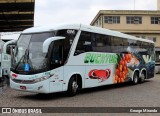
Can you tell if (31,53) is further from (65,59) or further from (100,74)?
(100,74)

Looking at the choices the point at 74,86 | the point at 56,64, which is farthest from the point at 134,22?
the point at 56,64

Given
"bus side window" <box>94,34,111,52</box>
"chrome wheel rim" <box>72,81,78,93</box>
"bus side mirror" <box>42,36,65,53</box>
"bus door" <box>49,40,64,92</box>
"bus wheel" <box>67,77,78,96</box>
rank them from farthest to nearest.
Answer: "bus side window" <box>94,34,111,52</box>
"chrome wheel rim" <box>72,81,78,93</box>
"bus wheel" <box>67,77,78,96</box>
"bus door" <box>49,40,64,92</box>
"bus side mirror" <box>42,36,65,53</box>

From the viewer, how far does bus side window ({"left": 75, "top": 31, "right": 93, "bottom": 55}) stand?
16.0 metres

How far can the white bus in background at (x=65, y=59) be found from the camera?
13906mm

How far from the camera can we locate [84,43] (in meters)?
16.5

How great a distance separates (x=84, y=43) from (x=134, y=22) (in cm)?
4419

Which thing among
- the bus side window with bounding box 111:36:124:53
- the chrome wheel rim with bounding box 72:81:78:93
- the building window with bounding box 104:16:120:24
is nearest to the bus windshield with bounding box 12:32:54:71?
the chrome wheel rim with bounding box 72:81:78:93

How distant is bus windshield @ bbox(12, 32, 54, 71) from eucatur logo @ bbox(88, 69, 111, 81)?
3.60 metres

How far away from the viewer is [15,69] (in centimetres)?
1452

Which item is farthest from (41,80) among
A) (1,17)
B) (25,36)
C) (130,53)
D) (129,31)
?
(129,31)

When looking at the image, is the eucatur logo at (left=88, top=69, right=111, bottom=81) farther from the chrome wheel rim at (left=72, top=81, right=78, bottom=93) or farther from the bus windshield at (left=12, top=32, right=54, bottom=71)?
the bus windshield at (left=12, top=32, right=54, bottom=71)

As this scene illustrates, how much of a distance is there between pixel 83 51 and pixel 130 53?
6879 mm

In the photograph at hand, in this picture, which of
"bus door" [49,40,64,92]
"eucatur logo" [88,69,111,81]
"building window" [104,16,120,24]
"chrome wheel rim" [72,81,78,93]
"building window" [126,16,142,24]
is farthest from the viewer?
"building window" [126,16,142,24]

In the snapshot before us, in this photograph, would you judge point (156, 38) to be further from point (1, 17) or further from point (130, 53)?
point (130, 53)
